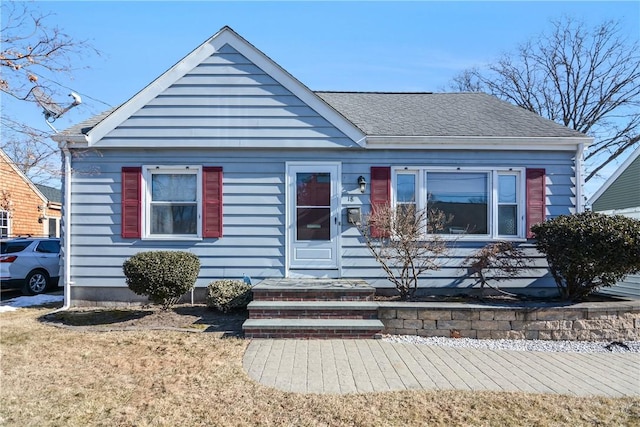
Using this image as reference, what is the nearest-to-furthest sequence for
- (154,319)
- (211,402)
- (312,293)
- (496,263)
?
(211,402) < (312,293) < (154,319) < (496,263)

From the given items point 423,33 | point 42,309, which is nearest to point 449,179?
point 423,33

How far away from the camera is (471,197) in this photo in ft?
25.9

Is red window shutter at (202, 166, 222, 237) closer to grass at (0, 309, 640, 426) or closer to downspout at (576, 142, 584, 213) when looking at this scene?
grass at (0, 309, 640, 426)

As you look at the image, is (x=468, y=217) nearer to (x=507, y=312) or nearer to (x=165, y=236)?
(x=507, y=312)

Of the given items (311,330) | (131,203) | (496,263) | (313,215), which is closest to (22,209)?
(131,203)

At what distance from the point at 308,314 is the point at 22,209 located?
17243 millimetres

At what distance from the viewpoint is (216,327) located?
6.02 meters

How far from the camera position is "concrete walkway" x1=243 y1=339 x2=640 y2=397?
13.0ft

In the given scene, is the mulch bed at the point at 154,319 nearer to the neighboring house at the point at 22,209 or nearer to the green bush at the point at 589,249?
the green bush at the point at 589,249

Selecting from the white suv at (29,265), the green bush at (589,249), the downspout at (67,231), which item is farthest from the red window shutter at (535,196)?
Answer: the white suv at (29,265)

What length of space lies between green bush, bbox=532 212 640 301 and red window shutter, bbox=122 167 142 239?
725 centimetres

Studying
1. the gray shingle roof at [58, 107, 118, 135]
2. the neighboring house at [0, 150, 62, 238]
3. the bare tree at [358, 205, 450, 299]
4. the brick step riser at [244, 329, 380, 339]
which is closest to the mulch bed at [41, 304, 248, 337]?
the brick step riser at [244, 329, 380, 339]

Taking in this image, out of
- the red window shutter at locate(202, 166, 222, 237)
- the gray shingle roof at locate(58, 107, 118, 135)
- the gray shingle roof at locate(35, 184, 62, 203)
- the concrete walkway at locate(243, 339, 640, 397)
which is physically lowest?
the concrete walkway at locate(243, 339, 640, 397)

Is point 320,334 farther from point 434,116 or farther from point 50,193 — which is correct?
point 50,193
